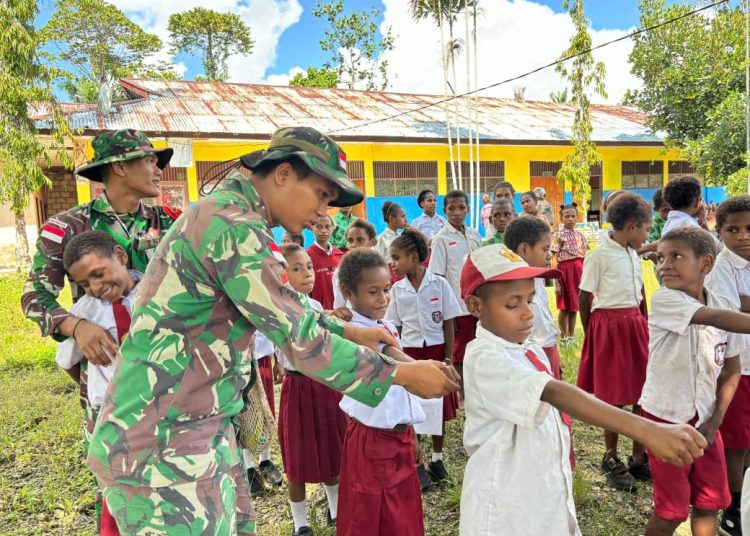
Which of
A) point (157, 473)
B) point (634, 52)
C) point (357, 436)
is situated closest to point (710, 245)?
point (357, 436)

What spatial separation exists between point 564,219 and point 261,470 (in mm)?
5206

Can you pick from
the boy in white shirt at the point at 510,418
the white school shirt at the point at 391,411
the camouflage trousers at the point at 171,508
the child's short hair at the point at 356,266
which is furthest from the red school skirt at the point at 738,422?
the camouflage trousers at the point at 171,508

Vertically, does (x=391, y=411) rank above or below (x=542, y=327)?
below

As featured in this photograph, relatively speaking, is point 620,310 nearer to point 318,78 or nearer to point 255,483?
point 255,483

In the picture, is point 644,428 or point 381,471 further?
point 381,471

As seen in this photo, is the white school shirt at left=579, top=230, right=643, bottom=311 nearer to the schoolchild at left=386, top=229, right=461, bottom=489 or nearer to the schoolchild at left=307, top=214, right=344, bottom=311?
the schoolchild at left=386, top=229, right=461, bottom=489

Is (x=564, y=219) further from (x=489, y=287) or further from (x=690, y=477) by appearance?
(x=489, y=287)

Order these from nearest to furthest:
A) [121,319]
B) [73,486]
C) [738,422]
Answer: [121,319] < [738,422] < [73,486]

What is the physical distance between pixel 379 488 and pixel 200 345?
1129 mm

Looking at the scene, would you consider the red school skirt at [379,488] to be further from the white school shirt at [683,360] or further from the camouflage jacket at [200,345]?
the white school shirt at [683,360]

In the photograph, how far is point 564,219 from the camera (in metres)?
7.18

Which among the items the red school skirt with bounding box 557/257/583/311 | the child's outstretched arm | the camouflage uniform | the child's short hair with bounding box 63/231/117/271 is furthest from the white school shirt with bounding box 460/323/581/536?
the red school skirt with bounding box 557/257/583/311

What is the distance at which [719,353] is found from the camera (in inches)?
91.3

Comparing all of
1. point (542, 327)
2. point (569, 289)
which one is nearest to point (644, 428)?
point (542, 327)
